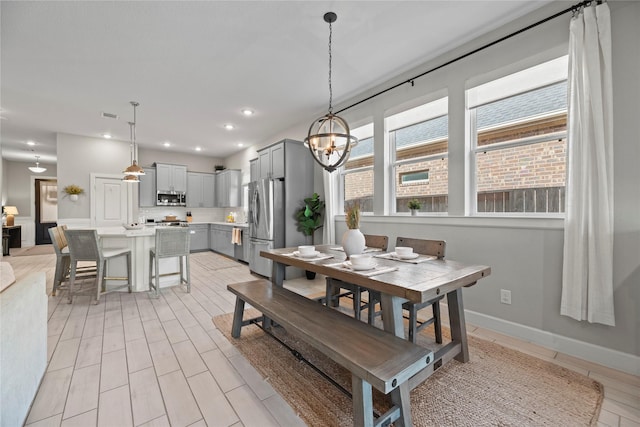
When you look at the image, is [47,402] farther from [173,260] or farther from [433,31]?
[433,31]

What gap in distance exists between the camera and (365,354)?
1.32 meters

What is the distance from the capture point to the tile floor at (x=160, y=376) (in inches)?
60.8

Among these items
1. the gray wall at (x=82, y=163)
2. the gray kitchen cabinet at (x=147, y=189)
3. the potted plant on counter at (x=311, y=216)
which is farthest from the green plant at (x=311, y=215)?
the gray wall at (x=82, y=163)

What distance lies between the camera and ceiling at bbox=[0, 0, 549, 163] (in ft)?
7.85

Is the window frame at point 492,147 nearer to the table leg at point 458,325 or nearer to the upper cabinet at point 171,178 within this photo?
the table leg at point 458,325

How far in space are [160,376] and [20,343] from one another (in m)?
0.81

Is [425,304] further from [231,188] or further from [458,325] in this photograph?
[231,188]

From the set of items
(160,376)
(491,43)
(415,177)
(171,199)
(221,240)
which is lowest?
(160,376)

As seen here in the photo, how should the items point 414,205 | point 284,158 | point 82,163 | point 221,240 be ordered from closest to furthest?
1. point 414,205
2. point 284,158
3. point 82,163
4. point 221,240

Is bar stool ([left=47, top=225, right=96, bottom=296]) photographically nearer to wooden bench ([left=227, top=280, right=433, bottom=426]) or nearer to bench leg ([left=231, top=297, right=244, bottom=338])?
bench leg ([left=231, top=297, right=244, bottom=338])

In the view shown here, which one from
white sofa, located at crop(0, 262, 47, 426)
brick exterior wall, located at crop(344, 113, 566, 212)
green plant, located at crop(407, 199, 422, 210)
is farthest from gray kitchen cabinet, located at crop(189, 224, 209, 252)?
brick exterior wall, located at crop(344, 113, 566, 212)

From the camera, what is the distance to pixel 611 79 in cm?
200

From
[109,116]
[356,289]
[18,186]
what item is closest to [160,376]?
[356,289]

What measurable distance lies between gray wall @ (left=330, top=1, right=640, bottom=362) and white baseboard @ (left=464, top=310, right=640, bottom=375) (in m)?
0.03
